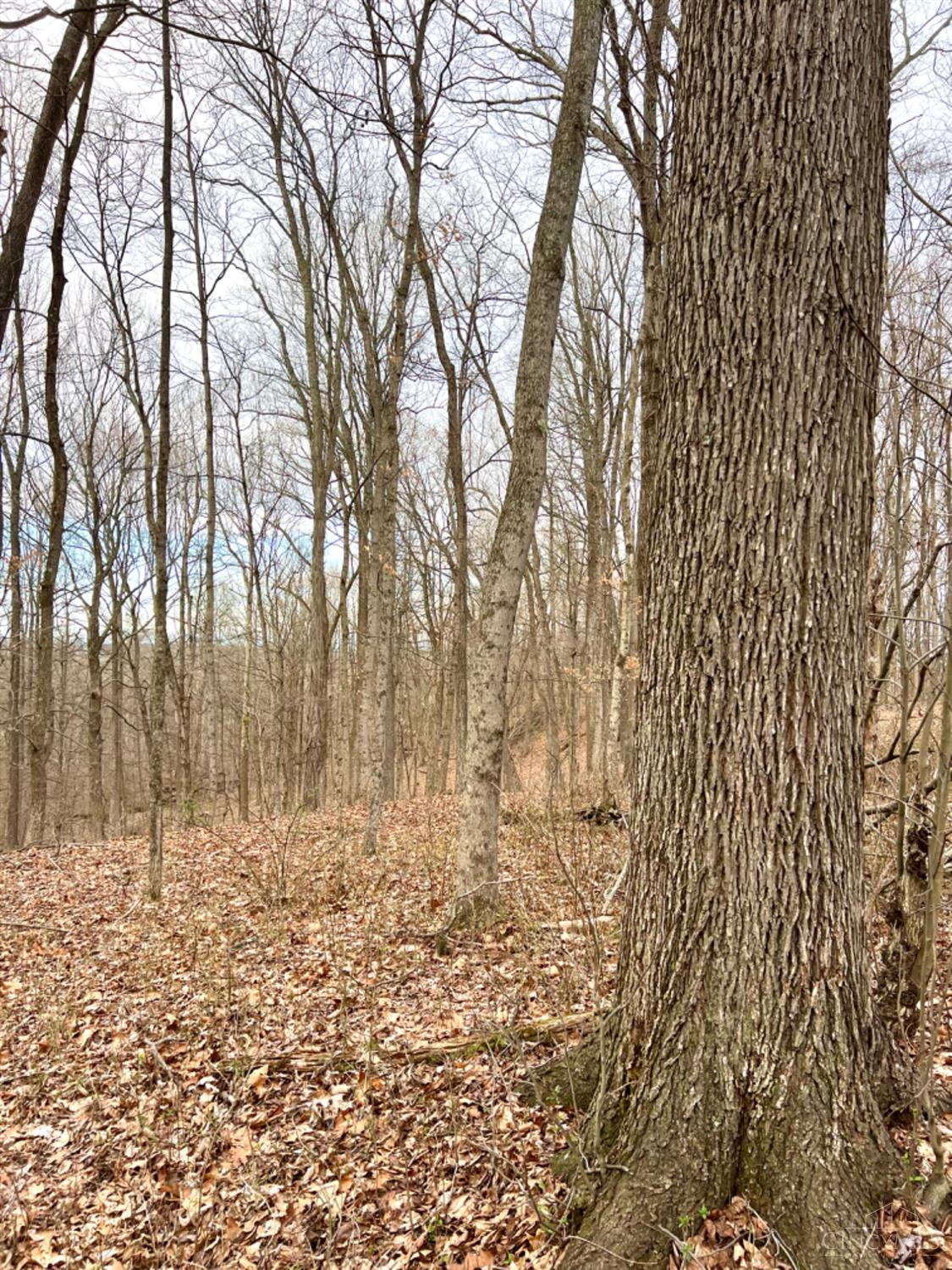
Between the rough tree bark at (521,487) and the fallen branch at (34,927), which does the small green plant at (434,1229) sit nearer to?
the rough tree bark at (521,487)

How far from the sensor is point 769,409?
2125mm

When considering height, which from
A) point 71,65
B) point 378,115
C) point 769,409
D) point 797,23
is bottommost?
point 769,409

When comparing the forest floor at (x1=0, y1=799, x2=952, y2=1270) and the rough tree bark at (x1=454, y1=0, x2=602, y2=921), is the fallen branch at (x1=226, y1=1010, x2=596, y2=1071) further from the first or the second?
the rough tree bark at (x1=454, y1=0, x2=602, y2=921)

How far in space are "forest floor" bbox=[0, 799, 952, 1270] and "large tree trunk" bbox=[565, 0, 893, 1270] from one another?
26cm

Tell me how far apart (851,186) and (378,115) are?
7819 mm

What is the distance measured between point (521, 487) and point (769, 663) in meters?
3.31

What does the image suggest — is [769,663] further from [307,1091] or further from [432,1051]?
[307,1091]

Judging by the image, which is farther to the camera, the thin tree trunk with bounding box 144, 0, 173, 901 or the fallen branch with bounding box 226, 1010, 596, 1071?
the thin tree trunk with bounding box 144, 0, 173, 901

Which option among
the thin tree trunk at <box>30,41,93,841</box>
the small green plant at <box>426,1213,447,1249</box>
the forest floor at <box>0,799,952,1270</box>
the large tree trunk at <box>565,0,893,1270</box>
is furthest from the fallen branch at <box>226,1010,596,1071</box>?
the thin tree trunk at <box>30,41,93,841</box>

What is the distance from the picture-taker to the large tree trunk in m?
2.05

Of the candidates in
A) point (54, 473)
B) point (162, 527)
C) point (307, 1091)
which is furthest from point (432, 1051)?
point (54, 473)

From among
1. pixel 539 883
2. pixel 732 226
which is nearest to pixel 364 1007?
pixel 539 883

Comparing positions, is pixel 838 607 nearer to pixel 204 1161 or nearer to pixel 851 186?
pixel 851 186

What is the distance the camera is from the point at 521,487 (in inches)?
202
